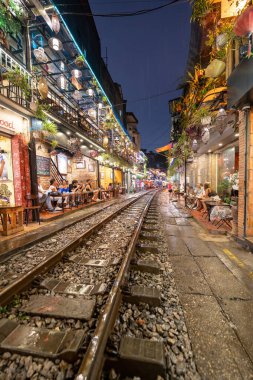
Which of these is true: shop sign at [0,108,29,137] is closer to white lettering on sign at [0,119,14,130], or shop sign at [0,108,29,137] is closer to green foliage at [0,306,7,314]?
white lettering on sign at [0,119,14,130]

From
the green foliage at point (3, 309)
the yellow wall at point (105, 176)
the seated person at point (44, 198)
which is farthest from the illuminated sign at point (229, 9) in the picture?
the yellow wall at point (105, 176)

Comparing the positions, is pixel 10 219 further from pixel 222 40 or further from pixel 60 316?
pixel 222 40

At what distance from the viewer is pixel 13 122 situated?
810 centimetres

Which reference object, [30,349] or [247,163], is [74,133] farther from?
[30,349]

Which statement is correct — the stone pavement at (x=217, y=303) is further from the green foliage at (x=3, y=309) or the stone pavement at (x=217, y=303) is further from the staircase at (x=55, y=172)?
the staircase at (x=55, y=172)

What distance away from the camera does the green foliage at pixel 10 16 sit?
643 centimetres

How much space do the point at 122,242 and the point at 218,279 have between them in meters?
2.94

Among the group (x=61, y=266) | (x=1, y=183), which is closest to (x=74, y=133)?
(x=1, y=183)

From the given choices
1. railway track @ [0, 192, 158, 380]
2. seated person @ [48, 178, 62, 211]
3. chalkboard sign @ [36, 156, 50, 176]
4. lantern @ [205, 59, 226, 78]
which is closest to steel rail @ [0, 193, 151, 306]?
railway track @ [0, 192, 158, 380]

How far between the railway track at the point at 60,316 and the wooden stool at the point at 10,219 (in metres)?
2.39

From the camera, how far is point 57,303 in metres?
2.88

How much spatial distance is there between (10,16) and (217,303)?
441 inches

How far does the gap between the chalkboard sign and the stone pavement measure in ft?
34.7

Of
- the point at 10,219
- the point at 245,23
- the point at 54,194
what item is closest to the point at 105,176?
the point at 54,194
